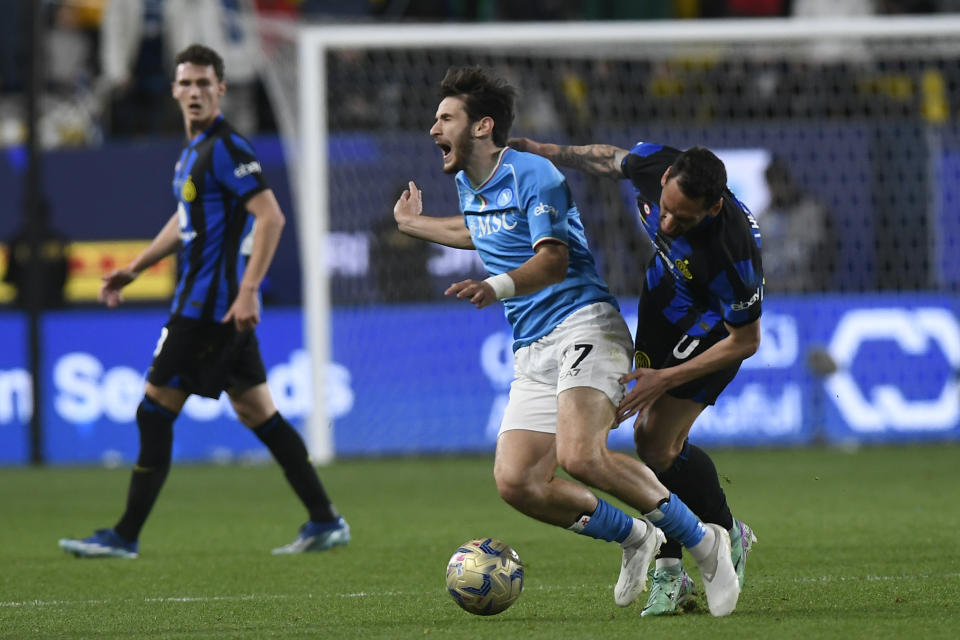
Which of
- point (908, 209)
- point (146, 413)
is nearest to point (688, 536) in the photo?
point (146, 413)

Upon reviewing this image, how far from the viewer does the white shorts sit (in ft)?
17.5

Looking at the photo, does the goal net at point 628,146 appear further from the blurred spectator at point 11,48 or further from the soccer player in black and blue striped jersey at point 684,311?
the soccer player in black and blue striped jersey at point 684,311

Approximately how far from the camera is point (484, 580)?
518cm

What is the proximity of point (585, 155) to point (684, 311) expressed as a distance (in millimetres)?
761

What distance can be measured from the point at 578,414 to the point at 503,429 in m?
0.38

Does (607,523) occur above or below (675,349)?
below

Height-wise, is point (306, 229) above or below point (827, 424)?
above

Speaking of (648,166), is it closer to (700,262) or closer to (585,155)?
(585,155)

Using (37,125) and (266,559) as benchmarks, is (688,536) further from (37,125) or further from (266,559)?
(37,125)

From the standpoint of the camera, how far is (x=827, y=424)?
1288 cm

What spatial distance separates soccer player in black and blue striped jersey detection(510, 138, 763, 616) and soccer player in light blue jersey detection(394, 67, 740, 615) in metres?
0.16

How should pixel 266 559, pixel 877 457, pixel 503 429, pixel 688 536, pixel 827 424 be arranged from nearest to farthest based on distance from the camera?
pixel 688 536 < pixel 503 429 < pixel 266 559 < pixel 877 457 < pixel 827 424

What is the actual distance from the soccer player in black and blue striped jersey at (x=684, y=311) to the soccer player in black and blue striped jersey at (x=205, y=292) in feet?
5.99

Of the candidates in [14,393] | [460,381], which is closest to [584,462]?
[460,381]
